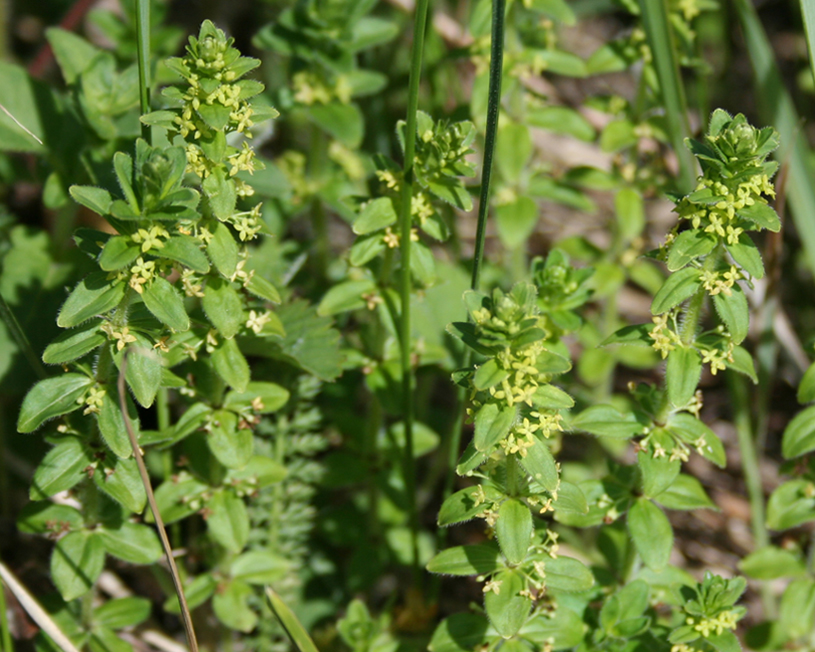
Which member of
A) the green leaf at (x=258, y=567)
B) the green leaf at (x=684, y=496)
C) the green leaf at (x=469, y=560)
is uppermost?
the green leaf at (x=684, y=496)

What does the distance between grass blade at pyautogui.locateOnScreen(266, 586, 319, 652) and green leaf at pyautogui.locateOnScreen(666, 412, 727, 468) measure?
141 centimetres

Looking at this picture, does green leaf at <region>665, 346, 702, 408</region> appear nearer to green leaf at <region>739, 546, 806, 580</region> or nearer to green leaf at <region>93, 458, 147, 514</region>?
green leaf at <region>739, 546, 806, 580</region>

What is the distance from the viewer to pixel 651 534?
9.43ft

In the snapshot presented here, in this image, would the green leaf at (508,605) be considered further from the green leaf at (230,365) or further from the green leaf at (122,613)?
the green leaf at (122,613)

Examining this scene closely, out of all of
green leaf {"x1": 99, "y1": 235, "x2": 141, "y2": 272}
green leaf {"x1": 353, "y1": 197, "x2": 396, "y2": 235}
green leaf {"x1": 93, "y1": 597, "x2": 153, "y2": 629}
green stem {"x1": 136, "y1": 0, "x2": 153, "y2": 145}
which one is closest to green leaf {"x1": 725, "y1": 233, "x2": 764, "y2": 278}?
green leaf {"x1": 353, "y1": 197, "x2": 396, "y2": 235}

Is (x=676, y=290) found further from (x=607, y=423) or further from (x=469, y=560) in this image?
(x=469, y=560)

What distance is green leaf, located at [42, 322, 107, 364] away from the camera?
8.08 feet

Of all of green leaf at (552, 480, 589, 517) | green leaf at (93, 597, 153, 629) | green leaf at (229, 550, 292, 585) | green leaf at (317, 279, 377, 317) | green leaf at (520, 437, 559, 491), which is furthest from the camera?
green leaf at (229, 550, 292, 585)

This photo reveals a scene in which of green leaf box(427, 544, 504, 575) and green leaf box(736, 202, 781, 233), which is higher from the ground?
green leaf box(736, 202, 781, 233)

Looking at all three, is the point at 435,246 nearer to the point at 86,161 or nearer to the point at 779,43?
the point at 86,161

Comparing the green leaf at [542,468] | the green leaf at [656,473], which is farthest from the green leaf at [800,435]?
the green leaf at [542,468]

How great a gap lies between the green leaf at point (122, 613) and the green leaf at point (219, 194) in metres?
1.44

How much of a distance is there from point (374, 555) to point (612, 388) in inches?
80.2

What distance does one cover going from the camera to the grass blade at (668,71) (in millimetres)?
3354
